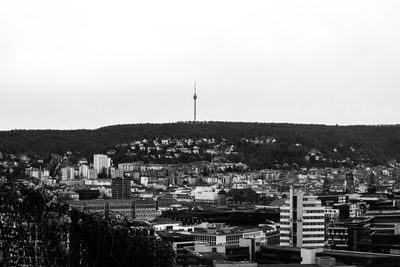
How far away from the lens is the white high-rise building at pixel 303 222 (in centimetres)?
6306

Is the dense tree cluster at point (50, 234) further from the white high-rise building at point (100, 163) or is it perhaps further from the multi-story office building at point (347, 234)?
the white high-rise building at point (100, 163)

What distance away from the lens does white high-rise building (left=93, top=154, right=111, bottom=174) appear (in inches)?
7126

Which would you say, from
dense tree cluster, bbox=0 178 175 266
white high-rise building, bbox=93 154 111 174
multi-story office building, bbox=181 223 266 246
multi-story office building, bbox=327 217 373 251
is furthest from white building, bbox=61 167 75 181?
dense tree cluster, bbox=0 178 175 266

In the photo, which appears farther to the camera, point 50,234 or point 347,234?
point 347,234

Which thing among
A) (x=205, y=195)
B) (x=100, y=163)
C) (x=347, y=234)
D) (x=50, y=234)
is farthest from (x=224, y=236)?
(x=100, y=163)

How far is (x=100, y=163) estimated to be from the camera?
596 ft

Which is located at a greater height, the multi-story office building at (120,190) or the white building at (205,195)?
the multi-story office building at (120,190)

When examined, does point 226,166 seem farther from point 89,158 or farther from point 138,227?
point 138,227

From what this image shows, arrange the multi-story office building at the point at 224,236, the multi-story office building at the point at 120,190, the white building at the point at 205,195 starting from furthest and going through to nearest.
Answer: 1. the white building at the point at 205,195
2. the multi-story office building at the point at 120,190
3. the multi-story office building at the point at 224,236

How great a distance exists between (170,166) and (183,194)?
51.5m

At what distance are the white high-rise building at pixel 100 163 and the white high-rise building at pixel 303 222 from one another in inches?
4639

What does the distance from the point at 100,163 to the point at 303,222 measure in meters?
120

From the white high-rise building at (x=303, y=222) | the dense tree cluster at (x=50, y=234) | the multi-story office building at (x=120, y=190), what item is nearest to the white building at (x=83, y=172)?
the multi-story office building at (x=120, y=190)

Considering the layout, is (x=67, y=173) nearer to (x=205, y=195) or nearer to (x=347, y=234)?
(x=205, y=195)
